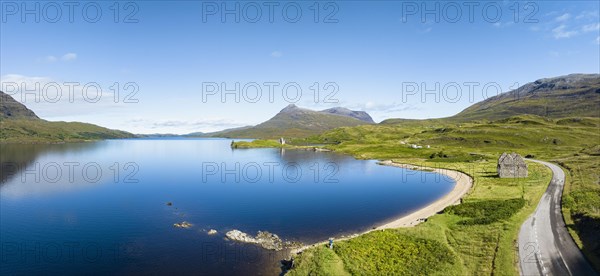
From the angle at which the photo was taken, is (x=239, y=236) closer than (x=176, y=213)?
Yes

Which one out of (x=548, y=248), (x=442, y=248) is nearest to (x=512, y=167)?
(x=548, y=248)

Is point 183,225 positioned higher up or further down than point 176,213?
further down

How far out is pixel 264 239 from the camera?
188 feet

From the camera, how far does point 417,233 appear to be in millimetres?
52531

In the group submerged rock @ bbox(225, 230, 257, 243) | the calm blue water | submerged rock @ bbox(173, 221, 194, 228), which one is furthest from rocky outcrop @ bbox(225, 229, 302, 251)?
submerged rock @ bbox(173, 221, 194, 228)

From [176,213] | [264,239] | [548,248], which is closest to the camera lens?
[548,248]

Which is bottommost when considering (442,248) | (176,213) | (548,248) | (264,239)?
(264,239)

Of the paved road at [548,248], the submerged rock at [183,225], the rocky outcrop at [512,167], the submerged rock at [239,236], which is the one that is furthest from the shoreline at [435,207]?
the submerged rock at [183,225]

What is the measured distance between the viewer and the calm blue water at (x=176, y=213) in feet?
161

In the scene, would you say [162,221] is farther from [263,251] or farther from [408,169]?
[408,169]

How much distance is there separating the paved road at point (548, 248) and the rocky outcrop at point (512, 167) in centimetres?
4125

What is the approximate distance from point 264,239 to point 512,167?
82.3 m

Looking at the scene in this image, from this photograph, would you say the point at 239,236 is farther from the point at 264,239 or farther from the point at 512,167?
the point at 512,167

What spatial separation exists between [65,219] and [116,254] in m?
27.0
